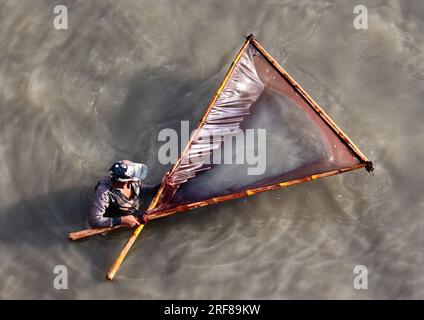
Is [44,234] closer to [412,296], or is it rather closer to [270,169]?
[270,169]

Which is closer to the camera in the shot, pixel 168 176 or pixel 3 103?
pixel 168 176

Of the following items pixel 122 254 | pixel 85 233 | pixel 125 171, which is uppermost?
Answer: pixel 125 171

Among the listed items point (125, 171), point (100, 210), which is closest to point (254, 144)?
point (125, 171)

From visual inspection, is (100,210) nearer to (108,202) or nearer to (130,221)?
(108,202)

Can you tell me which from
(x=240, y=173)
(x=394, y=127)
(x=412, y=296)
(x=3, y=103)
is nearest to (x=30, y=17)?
(x=3, y=103)

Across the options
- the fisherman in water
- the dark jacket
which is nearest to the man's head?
the fisherman in water

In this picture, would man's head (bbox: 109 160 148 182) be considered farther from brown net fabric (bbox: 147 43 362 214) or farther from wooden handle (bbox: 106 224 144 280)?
wooden handle (bbox: 106 224 144 280)
